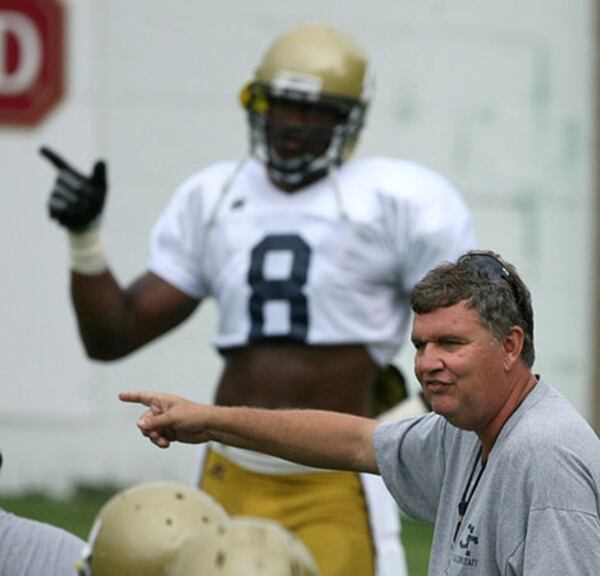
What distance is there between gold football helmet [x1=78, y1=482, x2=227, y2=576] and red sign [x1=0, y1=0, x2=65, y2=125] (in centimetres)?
466

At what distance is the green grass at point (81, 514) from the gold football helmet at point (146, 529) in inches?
145

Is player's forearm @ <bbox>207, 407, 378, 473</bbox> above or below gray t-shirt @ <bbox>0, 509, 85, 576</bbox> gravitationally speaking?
above

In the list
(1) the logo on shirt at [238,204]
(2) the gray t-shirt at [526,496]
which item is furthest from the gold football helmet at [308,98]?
(2) the gray t-shirt at [526,496]

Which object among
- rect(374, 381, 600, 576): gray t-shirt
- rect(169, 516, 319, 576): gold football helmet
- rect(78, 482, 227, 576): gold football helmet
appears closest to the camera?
rect(169, 516, 319, 576): gold football helmet

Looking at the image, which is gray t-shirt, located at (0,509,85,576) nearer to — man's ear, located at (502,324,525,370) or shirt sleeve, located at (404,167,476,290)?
man's ear, located at (502,324,525,370)

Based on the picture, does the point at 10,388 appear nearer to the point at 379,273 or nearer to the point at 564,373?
the point at 564,373

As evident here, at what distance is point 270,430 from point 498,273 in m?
0.63

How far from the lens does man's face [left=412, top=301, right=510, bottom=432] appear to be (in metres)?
3.56

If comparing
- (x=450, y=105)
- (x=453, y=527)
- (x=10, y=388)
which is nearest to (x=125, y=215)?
(x=10, y=388)

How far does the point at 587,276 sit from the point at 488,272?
502cm

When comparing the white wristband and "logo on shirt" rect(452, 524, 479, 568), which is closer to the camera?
"logo on shirt" rect(452, 524, 479, 568)

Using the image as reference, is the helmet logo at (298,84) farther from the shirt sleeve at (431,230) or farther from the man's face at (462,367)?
the man's face at (462,367)

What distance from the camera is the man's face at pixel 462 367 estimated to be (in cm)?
356

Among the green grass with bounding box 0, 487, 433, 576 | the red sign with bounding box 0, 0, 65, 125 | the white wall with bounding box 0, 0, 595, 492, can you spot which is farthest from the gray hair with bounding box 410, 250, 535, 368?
the red sign with bounding box 0, 0, 65, 125
